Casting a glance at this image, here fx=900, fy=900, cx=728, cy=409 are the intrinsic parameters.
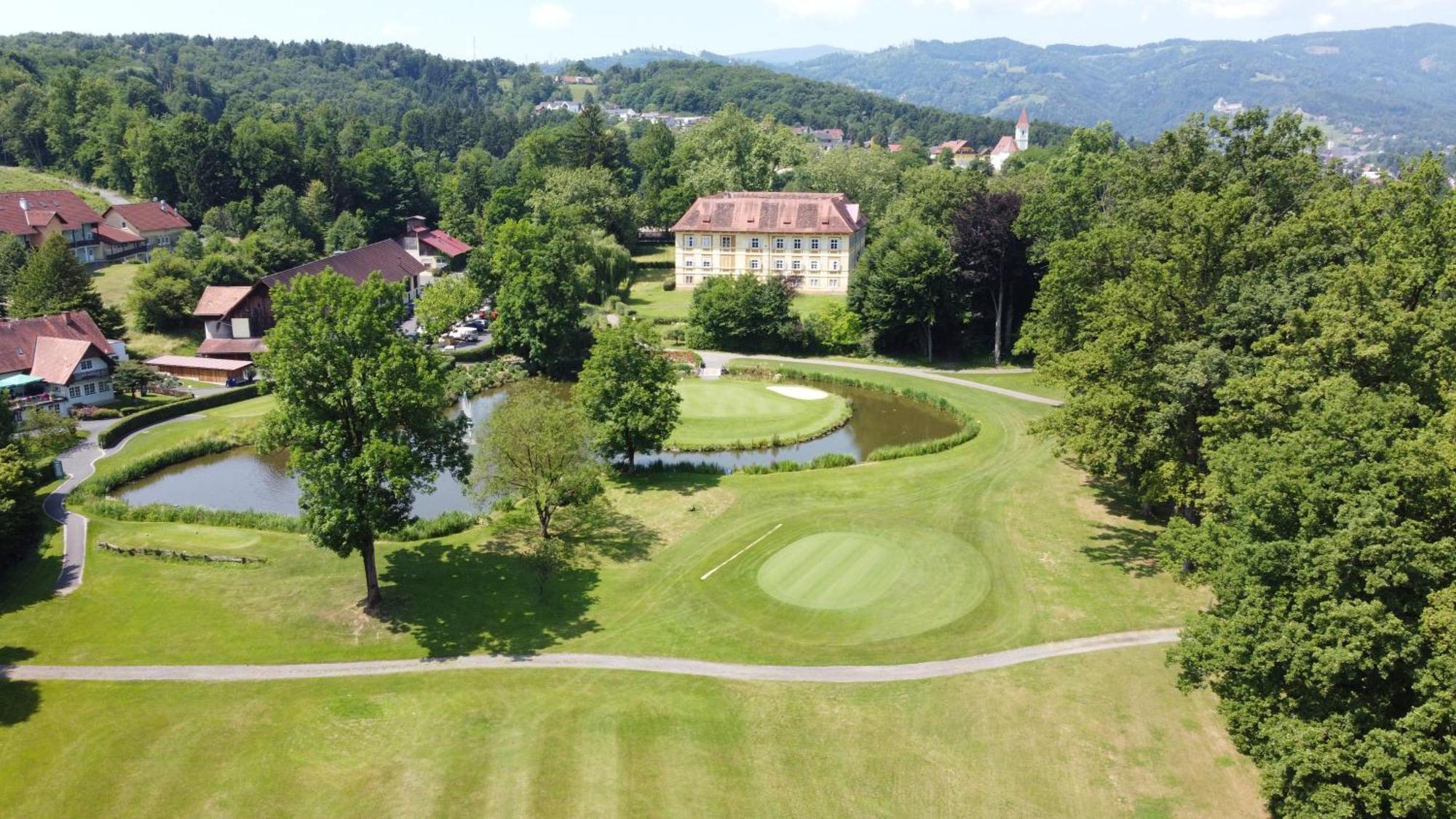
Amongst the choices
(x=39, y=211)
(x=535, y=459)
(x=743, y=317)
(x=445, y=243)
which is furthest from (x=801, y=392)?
(x=39, y=211)

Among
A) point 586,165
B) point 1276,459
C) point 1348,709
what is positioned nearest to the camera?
point 1348,709

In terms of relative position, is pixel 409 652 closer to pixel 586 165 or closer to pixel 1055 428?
pixel 1055 428

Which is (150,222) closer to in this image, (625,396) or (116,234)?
(116,234)

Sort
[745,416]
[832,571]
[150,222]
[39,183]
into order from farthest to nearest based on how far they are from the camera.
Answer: [39,183] → [150,222] → [745,416] → [832,571]

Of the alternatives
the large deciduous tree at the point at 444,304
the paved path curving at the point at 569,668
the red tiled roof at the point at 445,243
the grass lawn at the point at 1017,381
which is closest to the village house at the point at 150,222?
the red tiled roof at the point at 445,243

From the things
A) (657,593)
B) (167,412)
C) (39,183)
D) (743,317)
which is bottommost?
(657,593)

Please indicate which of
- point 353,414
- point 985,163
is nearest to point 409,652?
point 353,414
